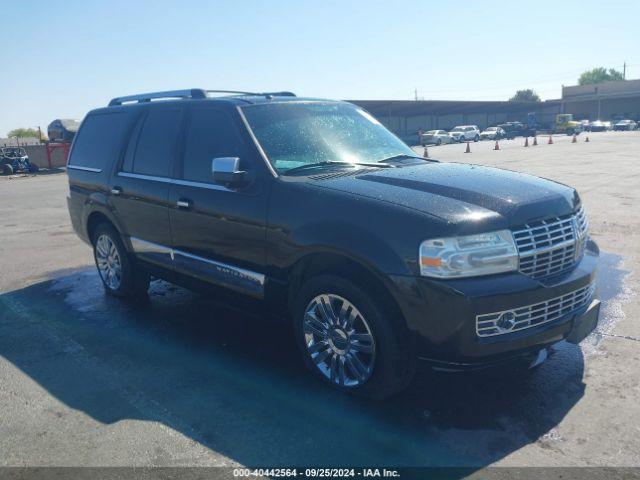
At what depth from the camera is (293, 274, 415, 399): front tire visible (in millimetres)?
3414

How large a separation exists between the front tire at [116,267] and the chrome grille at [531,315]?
3.70m

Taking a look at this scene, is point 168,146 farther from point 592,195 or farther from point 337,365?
point 592,195

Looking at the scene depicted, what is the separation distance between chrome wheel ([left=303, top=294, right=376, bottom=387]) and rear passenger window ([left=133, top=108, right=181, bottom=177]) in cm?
208

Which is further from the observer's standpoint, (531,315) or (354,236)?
(354,236)

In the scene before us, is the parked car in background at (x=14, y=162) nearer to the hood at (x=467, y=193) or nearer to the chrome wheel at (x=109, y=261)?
A: the chrome wheel at (x=109, y=261)

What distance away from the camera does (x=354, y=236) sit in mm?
3471

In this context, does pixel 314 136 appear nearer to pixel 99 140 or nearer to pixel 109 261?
pixel 99 140

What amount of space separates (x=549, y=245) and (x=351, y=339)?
1.34 metres

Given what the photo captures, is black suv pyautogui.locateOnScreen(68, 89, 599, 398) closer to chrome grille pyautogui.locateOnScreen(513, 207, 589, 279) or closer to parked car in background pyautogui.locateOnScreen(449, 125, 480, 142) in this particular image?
chrome grille pyautogui.locateOnScreen(513, 207, 589, 279)

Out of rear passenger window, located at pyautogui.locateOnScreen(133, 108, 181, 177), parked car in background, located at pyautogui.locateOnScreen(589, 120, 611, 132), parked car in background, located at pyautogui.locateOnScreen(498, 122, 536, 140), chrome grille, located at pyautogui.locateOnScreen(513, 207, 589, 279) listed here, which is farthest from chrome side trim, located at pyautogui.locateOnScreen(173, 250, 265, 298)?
parked car in background, located at pyautogui.locateOnScreen(589, 120, 611, 132)

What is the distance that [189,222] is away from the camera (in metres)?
4.74

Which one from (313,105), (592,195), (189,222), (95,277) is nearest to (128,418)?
(189,222)

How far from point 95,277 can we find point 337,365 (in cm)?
444

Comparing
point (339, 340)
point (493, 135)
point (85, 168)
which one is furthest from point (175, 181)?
point (493, 135)
